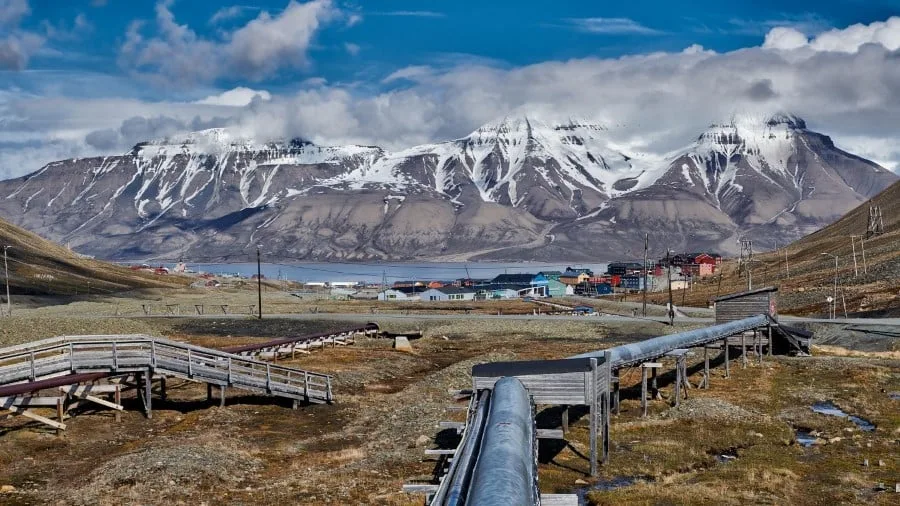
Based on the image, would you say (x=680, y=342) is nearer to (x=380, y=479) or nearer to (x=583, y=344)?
(x=380, y=479)

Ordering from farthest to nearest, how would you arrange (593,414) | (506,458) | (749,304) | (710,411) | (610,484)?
(749,304)
(710,411)
(593,414)
(610,484)
(506,458)

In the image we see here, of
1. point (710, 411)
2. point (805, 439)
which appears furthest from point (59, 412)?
point (805, 439)

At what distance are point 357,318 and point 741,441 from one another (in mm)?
82565

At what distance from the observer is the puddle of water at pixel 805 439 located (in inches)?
1469

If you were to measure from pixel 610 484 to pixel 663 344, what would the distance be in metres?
16.6

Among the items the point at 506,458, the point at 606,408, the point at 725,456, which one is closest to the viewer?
the point at 506,458

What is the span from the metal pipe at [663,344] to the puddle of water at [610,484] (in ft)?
18.0

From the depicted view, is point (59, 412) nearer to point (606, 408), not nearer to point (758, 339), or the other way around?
point (606, 408)

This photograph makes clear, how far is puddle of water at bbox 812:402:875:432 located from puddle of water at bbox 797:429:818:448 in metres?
2.66

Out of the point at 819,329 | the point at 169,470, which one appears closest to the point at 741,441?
the point at 169,470

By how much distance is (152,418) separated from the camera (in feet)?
141

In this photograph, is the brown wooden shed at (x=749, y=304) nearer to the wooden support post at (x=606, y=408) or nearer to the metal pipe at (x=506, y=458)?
the wooden support post at (x=606, y=408)

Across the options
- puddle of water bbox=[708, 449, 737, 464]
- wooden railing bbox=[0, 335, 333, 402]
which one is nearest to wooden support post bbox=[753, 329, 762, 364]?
puddle of water bbox=[708, 449, 737, 464]

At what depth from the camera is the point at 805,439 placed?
38531 millimetres
